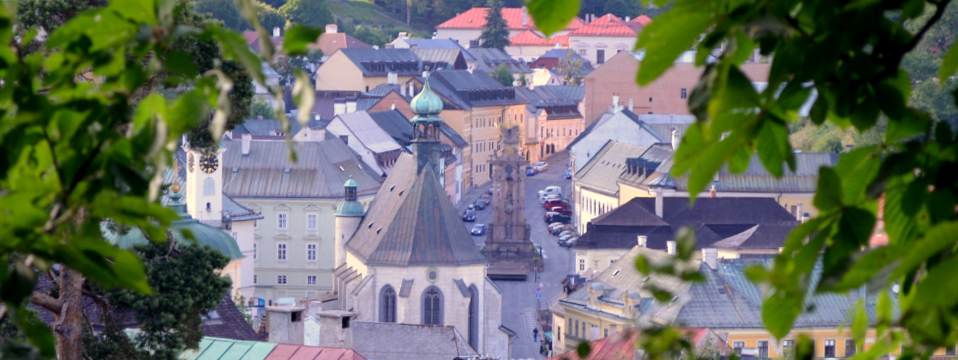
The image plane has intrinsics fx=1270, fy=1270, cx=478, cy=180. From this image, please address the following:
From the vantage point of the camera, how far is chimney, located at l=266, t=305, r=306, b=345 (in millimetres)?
32219

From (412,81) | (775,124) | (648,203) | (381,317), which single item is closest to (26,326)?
(775,124)

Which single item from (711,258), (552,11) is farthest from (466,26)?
(552,11)

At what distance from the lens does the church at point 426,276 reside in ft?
161

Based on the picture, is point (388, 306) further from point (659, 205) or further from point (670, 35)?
point (670, 35)

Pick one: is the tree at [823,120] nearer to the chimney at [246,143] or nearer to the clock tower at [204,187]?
the clock tower at [204,187]

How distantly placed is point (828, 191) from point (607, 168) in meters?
77.5

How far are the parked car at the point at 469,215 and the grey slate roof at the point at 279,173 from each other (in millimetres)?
12355

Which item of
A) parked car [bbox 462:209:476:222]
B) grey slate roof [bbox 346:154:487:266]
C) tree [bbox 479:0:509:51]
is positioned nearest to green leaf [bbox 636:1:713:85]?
grey slate roof [bbox 346:154:487:266]

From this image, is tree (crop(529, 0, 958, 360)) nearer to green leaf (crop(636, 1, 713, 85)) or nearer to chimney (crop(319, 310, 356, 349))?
green leaf (crop(636, 1, 713, 85))

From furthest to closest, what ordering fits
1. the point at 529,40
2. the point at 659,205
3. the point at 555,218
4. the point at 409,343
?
the point at 529,40, the point at 555,218, the point at 659,205, the point at 409,343

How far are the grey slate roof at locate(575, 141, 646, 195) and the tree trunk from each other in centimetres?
6231

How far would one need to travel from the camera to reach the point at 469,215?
81.2 meters

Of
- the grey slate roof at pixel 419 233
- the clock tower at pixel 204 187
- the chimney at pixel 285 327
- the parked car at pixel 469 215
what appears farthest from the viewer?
the parked car at pixel 469 215

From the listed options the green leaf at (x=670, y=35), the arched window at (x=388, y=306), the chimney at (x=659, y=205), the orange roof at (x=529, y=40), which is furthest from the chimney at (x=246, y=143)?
the orange roof at (x=529, y=40)
